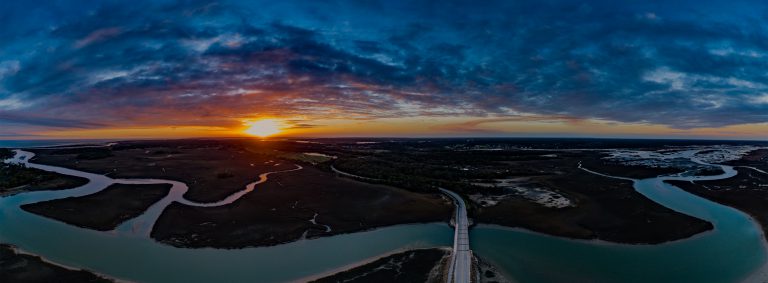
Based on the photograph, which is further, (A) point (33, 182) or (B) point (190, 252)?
(A) point (33, 182)

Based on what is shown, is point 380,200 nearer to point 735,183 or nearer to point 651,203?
point 651,203

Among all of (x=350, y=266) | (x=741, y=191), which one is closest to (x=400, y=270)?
(x=350, y=266)

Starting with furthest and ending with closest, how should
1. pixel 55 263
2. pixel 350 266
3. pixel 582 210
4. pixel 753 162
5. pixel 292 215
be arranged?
pixel 753 162, pixel 582 210, pixel 292 215, pixel 350 266, pixel 55 263

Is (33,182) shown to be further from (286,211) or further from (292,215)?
(292,215)

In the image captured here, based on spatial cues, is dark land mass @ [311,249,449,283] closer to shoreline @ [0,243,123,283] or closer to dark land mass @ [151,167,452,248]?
dark land mass @ [151,167,452,248]

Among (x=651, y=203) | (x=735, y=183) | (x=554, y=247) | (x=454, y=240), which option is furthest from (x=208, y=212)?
(x=735, y=183)

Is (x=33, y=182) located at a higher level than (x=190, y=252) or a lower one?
higher
